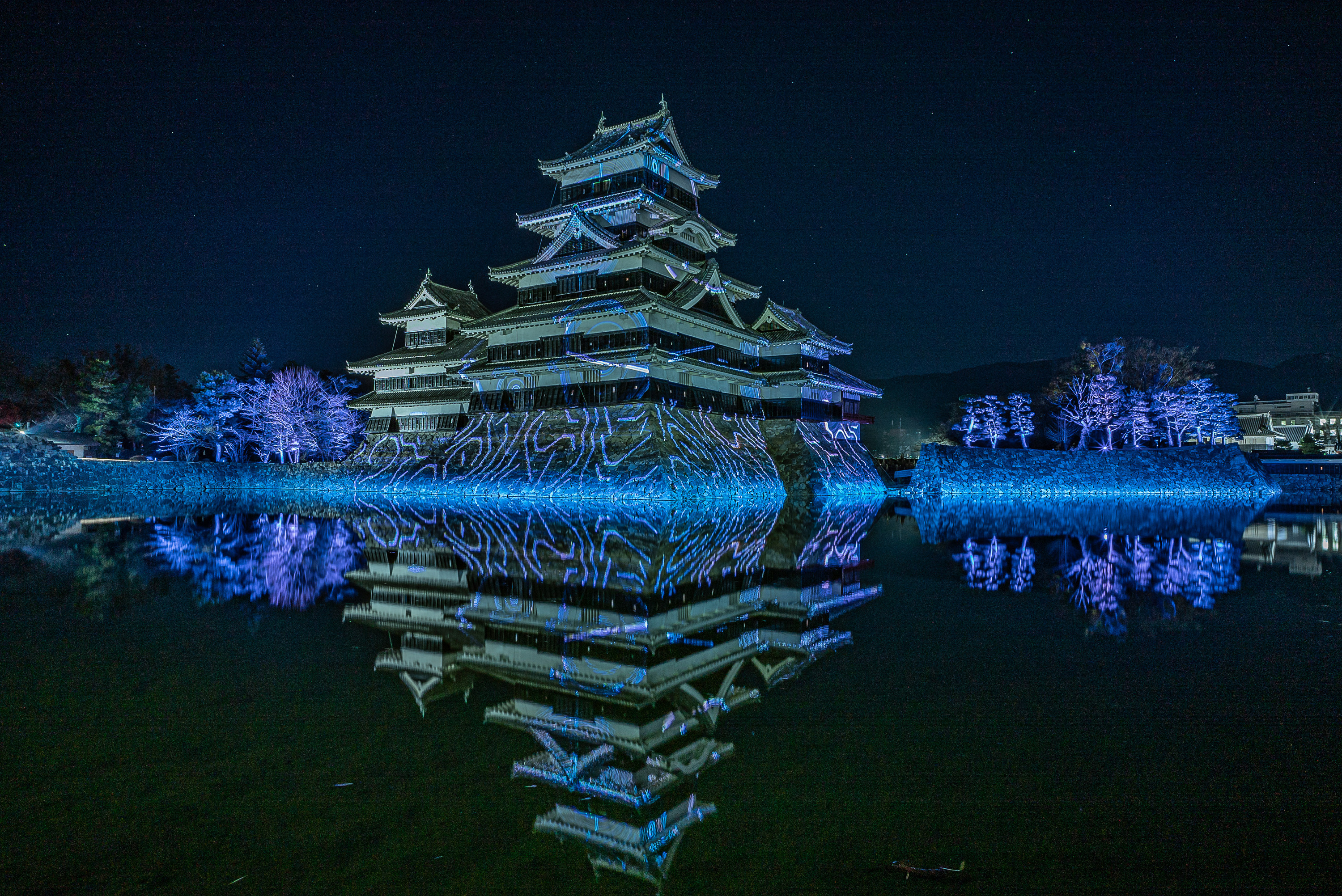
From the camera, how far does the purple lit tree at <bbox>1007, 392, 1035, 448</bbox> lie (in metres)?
53.8

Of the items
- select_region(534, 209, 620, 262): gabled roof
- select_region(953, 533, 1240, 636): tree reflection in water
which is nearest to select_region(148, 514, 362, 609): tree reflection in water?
select_region(953, 533, 1240, 636): tree reflection in water

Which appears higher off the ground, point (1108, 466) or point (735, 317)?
point (735, 317)

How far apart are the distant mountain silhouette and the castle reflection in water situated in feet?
329

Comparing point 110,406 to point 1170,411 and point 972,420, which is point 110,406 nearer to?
point 972,420

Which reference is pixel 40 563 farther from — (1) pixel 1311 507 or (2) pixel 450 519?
(1) pixel 1311 507

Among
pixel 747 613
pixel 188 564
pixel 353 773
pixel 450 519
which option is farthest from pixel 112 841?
pixel 450 519

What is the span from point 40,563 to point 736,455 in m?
25.7

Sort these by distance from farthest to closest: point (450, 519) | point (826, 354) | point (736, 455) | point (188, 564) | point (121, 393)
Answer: point (121, 393)
point (826, 354)
point (736, 455)
point (450, 519)
point (188, 564)

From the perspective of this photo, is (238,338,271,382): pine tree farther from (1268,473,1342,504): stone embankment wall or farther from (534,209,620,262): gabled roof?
(1268,473,1342,504): stone embankment wall

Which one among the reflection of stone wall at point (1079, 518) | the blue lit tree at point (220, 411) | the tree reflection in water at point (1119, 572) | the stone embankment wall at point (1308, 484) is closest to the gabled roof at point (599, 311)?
the reflection of stone wall at point (1079, 518)

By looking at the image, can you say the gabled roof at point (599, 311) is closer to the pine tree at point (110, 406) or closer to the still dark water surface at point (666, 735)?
the still dark water surface at point (666, 735)

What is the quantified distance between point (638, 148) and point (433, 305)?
17270 mm

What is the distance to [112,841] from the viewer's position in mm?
2844

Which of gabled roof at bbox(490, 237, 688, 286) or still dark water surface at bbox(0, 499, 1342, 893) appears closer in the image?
still dark water surface at bbox(0, 499, 1342, 893)
